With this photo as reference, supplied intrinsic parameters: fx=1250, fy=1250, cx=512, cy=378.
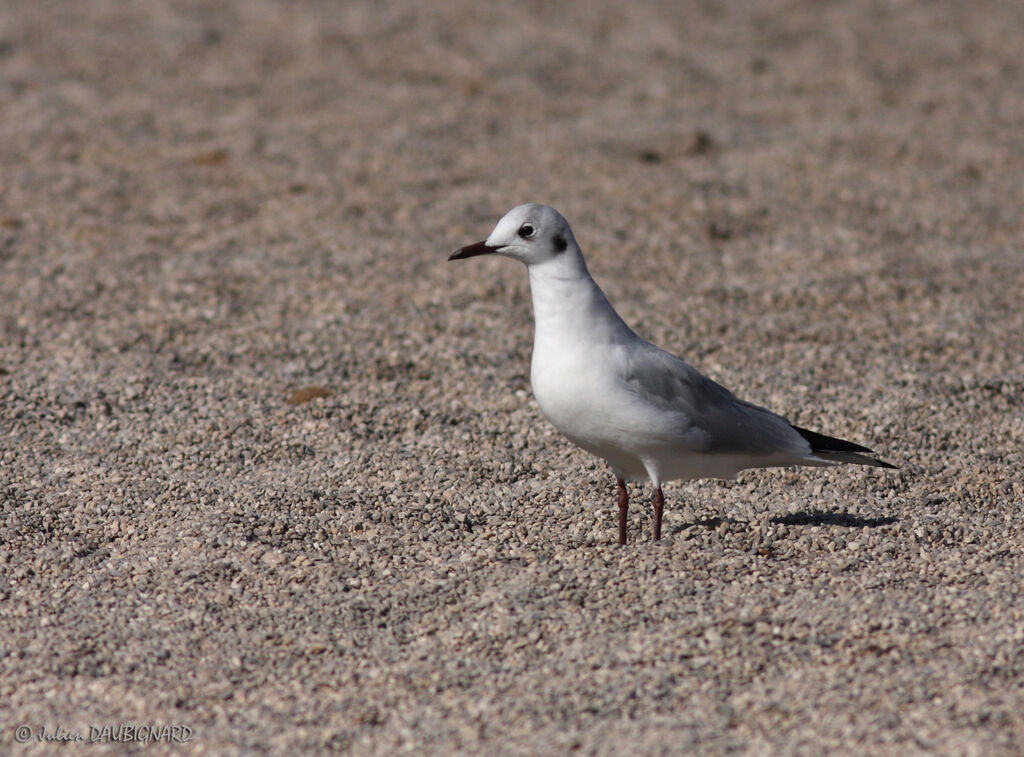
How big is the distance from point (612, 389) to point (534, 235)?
50 cm

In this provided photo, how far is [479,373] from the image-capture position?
5.33 meters

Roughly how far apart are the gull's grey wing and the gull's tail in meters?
0.03

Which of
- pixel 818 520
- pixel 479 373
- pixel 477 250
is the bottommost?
pixel 818 520

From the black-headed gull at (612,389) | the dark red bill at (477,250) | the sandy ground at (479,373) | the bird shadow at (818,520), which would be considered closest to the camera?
the sandy ground at (479,373)

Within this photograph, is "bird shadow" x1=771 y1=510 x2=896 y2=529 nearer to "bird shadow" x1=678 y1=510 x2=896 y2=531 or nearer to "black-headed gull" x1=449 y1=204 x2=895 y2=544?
"bird shadow" x1=678 y1=510 x2=896 y2=531

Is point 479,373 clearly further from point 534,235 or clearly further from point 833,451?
point 833,451

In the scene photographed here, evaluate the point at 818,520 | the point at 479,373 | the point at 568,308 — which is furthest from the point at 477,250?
the point at 479,373

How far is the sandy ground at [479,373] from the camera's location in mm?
3061

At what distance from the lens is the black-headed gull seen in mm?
3523

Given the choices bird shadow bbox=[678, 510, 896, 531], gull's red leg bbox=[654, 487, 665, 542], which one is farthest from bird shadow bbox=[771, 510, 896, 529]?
gull's red leg bbox=[654, 487, 665, 542]

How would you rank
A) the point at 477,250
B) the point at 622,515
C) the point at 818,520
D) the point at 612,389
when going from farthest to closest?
the point at 818,520 < the point at 622,515 < the point at 477,250 < the point at 612,389

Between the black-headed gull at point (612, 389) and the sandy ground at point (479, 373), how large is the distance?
29cm

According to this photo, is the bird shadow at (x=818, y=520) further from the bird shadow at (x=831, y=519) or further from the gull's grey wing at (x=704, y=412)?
the gull's grey wing at (x=704, y=412)

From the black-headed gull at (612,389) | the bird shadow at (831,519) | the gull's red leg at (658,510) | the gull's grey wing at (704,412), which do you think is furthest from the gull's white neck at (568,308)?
the bird shadow at (831,519)
